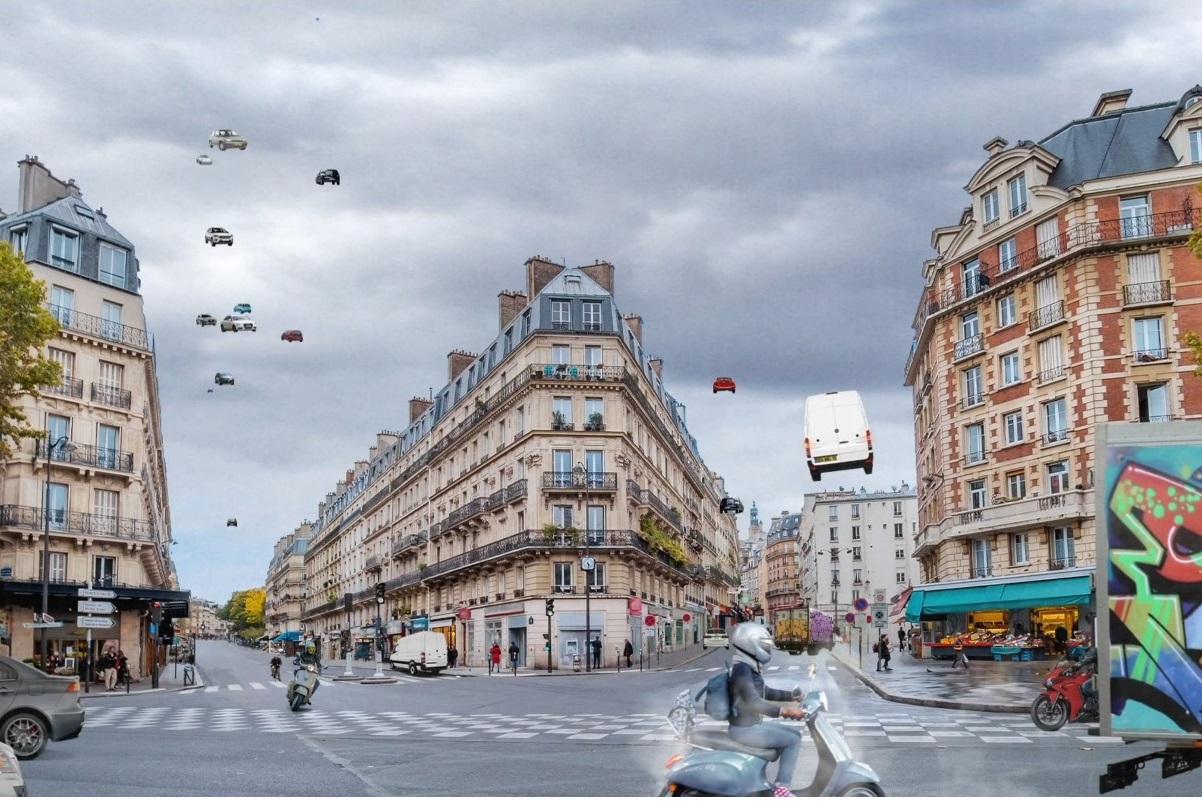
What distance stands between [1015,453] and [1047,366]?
11.4 feet

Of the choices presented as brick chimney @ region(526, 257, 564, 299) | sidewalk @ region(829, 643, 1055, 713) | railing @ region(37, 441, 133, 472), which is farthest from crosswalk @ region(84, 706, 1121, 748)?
brick chimney @ region(526, 257, 564, 299)

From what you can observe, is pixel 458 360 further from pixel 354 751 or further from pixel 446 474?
pixel 354 751

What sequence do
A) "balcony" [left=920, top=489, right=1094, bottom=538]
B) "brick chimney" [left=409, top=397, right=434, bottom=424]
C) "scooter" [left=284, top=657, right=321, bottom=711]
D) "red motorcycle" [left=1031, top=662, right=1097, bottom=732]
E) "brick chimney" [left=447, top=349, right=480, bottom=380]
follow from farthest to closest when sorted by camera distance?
"brick chimney" [left=409, top=397, right=434, bottom=424], "brick chimney" [left=447, top=349, right=480, bottom=380], "balcony" [left=920, top=489, right=1094, bottom=538], "scooter" [left=284, top=657, right=321, bottom=711], "red motorcycle" [left=1031, top=662, right=1097, bottom=732]

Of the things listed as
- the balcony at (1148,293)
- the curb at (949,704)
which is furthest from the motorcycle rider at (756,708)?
the balcony at (1148,293)

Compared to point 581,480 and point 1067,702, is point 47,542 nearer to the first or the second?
point 581,480

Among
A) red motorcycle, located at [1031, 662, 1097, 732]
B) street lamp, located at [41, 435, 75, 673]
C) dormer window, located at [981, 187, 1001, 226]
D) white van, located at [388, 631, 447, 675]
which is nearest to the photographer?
red motorcycle, located at [1031, 662, 1097, 732]

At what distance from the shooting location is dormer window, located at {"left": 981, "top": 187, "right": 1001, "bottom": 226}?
43.0m

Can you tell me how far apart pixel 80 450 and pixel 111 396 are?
108 inches

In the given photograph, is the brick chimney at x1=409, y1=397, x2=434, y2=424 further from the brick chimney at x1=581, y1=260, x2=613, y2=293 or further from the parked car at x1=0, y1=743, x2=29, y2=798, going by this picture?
the parked car at x1=0, y1=743, x2=29, y2=798

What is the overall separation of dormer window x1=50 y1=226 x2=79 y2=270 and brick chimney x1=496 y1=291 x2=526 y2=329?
2523 cm

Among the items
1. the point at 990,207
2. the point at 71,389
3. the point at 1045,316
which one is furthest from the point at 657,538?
the point at 71,389

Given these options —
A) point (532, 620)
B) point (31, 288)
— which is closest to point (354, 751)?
point (31, 288)

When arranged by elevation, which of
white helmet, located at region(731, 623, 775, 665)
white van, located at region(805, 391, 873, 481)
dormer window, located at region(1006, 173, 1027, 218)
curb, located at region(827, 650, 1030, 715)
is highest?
dormer window, located at region(1006, 173, 1027, 218)

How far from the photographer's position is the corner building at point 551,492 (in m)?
53.2
